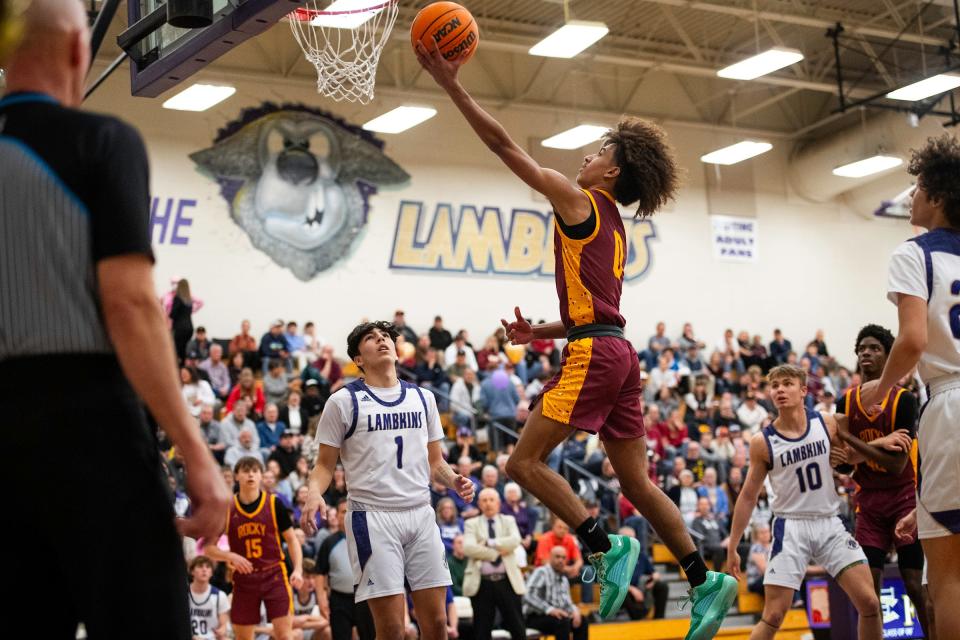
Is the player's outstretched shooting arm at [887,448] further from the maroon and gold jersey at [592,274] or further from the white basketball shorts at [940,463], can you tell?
the white basketball shorts at [940,463]

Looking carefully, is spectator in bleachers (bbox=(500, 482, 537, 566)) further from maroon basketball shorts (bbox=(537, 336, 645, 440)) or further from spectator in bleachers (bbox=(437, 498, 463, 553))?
maroon basketball shorts (bbox=(537, 336, 645, 440))

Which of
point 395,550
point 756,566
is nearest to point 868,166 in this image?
point 756,566

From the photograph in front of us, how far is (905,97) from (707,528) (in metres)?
9.83

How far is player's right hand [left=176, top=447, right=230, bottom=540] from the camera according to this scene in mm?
Answer: 2768

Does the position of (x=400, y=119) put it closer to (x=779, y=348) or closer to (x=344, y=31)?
(x=344, y=31)

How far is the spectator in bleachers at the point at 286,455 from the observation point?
16750mm

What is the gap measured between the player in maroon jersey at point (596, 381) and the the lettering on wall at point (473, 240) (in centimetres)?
1802

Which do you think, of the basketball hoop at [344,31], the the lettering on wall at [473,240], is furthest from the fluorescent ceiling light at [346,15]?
the the lettering on wall at [473,240]

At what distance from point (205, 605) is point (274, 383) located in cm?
780

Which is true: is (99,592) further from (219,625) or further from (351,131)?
(351,131)

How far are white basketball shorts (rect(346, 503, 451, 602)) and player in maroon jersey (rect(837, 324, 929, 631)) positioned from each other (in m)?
3.17

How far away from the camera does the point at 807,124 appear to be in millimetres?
29172

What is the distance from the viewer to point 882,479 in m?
8.62

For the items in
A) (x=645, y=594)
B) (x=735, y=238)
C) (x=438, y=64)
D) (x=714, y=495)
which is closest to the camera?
(x=438, y=64)
